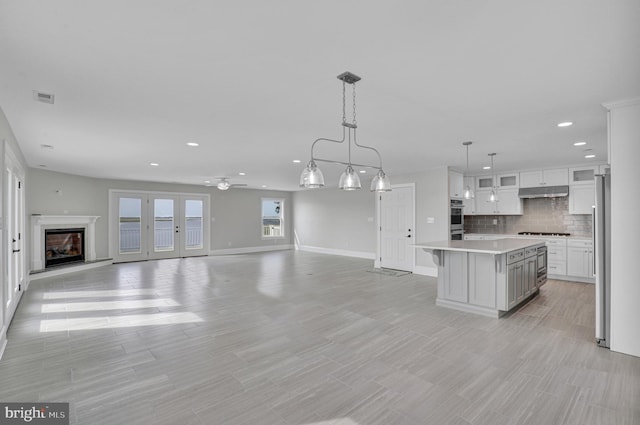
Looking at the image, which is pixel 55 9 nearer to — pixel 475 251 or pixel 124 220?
pixel 475 251

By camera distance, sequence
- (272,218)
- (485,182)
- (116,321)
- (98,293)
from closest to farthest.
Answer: (116,321) → (98,293) → (485,182) → (272,218)

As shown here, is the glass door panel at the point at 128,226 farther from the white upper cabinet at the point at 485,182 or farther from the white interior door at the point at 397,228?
the white upper cabinet at the point at 485,182

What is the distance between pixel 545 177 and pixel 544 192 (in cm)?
38

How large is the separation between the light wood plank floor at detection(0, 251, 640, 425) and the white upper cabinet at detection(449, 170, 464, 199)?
2.69 meters

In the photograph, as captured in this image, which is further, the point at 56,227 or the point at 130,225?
the point at 130,225

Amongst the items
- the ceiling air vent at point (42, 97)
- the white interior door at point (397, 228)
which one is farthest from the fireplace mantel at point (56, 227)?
the white interior door at point (397, 228)

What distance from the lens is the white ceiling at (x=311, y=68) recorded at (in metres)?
1.76

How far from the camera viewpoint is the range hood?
A: 682 cm

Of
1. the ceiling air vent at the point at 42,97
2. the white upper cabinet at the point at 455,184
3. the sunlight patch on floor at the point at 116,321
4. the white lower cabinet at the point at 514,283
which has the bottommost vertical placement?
the sunlight patch on floor at the point at 116,321

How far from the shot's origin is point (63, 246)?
8.01 m

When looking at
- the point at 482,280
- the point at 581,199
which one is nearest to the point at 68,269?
the point at 482,280

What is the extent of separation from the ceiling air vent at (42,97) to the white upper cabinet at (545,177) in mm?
8536

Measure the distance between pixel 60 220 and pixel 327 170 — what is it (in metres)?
6.64

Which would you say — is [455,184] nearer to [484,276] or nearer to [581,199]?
[581,199]
